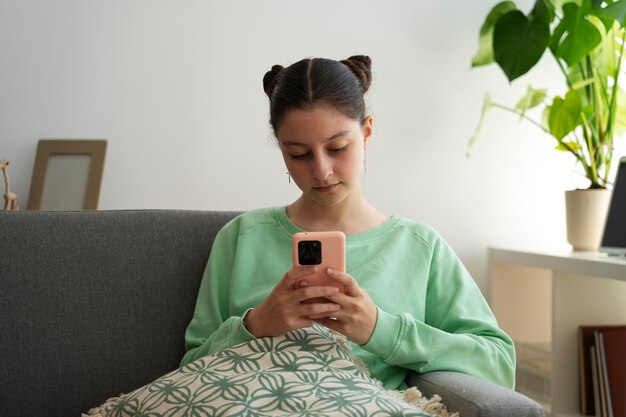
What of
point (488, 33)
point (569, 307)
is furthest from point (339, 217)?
point (488, 33)

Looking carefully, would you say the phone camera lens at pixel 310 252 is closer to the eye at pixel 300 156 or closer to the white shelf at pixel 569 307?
the eye at pixel 300 156

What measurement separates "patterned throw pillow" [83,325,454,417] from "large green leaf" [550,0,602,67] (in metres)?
1.36

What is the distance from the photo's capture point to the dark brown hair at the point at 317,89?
1.47 meters

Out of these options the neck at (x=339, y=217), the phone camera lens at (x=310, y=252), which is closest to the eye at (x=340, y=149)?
the neck at (x=339, y=217)

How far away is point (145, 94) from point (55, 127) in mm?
276

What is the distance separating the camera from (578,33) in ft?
7.44

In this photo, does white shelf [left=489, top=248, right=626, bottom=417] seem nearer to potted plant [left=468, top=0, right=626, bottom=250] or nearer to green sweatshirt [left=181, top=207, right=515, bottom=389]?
potted plant [left=468, top=0, right=626, bottom=250]

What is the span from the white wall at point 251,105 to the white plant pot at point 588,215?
0.29 m

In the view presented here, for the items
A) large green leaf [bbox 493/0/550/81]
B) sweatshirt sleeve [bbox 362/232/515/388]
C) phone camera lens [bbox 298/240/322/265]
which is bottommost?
sweatshirt sleeve [bbox 362/232/515/388]

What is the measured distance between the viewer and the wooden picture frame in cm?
226

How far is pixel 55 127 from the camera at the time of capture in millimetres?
2295

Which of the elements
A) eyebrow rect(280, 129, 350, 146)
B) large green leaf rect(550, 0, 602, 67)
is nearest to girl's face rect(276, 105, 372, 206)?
eyebrow rect(280, 129, 350, 146)

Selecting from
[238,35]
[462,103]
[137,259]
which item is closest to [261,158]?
[238,35]

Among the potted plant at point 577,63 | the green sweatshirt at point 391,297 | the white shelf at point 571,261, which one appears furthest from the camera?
the potted plant at point 577,63
